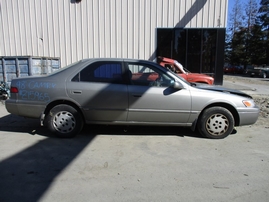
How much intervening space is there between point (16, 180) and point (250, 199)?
9.88 ft

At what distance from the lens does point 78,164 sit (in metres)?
3.41

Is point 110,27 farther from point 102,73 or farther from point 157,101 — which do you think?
point 157,101

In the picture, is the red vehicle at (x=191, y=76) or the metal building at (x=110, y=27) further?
the metal building at (x=110, y=27)

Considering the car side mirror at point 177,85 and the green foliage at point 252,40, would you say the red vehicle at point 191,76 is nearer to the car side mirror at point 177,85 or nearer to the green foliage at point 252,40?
the car side mirror at point 177,85

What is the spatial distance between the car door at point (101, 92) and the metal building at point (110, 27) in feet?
24.6

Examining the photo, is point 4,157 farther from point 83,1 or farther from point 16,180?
point 83,1

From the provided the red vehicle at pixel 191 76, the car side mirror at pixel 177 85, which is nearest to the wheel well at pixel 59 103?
the car side mirror at pixel 177 85

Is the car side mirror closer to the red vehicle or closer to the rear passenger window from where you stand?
the rear passenger window

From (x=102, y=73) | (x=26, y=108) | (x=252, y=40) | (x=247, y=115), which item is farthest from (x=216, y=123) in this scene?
(x=252, y=40)

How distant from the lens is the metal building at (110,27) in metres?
11.3

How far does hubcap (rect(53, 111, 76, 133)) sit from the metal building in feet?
25.7

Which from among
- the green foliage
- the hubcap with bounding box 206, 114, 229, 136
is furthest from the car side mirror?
the green foliage

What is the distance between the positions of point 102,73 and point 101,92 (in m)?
0.42

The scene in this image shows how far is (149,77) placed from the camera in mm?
4516
